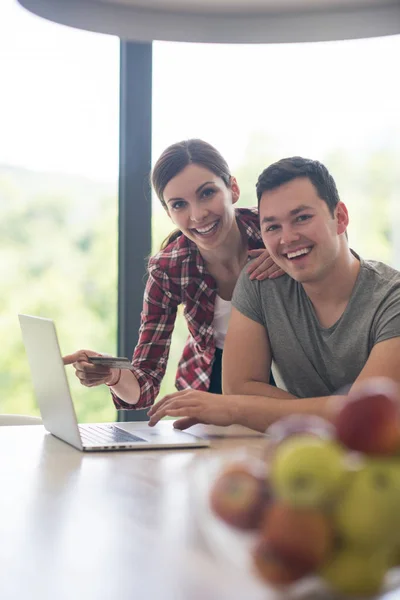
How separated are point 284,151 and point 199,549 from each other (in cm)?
321

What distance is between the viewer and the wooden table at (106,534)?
0.68m

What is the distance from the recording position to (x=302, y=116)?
364 cm

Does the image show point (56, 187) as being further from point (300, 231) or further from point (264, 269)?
point (300, 231)

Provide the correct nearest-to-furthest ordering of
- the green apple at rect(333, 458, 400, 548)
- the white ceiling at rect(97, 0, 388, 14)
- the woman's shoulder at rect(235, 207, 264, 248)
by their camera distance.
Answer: the green apple at rect(333, 458, 400, 548)
the white ceiling at rect(97, 0, 388, 14)
the woman's shoulder at rect(235, 207, 264, 248)

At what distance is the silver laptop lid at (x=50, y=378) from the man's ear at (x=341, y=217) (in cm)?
78

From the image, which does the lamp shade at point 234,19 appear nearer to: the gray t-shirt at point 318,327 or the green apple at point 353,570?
the gray t-shirt at point 318,327

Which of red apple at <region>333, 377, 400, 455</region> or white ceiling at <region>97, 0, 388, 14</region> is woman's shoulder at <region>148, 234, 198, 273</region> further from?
red apple at <region>333, 377, 400, 455</region>

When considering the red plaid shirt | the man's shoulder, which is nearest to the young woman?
the red plaid shirt

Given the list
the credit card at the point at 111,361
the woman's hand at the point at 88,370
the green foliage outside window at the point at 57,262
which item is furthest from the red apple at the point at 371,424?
the green foliage outside window at the point at 57,262

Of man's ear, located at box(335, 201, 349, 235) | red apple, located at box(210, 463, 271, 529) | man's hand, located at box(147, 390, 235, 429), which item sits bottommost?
man's hand, located at box(147, 390, 235, 429)

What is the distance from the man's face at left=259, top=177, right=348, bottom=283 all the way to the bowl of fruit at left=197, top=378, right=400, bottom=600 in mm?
1274

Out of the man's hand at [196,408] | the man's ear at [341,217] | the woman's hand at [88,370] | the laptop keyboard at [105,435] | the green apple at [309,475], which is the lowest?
the laptop keyboard at [105,435]

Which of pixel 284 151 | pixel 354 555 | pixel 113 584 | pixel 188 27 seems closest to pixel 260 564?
pixel 354 555

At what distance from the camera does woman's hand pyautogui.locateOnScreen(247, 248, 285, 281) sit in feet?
6.55
